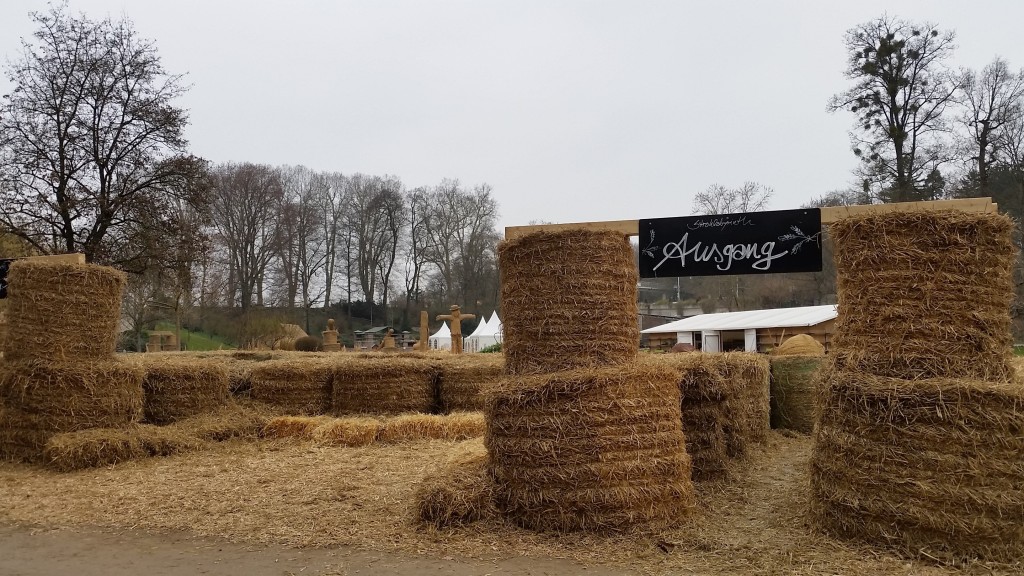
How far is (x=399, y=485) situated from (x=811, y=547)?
3.31 metres

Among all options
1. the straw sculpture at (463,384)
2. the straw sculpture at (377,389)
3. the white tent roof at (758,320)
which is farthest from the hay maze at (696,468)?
the white tent roof at (758,320)

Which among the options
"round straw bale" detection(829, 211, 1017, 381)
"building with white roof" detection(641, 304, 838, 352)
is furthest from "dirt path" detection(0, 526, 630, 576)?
"building with white roof" detection(641, 304, 838, 352)

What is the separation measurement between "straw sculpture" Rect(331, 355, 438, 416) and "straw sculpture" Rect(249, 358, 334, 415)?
0.24 metres

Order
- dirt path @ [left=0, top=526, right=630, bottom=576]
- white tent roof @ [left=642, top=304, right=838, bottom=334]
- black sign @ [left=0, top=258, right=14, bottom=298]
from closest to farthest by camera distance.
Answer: dirt path @ [left=0, top=526, right=630, bottom=576], black sign @ [left=0, top=258, right=14, bottom=298], white tent roof @ [left=642, top=304, right=838, bottom=334]

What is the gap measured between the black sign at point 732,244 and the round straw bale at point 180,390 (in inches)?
246

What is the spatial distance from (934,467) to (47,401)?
26.3ft

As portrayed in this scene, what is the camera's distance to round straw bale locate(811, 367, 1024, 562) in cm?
380

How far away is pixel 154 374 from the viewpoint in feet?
28.8

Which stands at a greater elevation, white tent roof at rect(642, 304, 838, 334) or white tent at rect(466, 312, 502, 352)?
white tent roof at rect(642, 304, 838, 334)

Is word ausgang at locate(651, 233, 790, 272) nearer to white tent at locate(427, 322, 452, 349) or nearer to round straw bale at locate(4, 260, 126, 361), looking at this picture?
round straw bale at locate(4, 260, 126, 361)

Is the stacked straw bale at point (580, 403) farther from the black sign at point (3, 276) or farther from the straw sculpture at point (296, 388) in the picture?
the black sign at point (3, 276)

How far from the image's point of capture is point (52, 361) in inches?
296

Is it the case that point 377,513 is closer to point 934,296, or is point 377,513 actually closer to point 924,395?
point 924,395

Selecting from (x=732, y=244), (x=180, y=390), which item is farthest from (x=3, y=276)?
(x=732, y=244)
